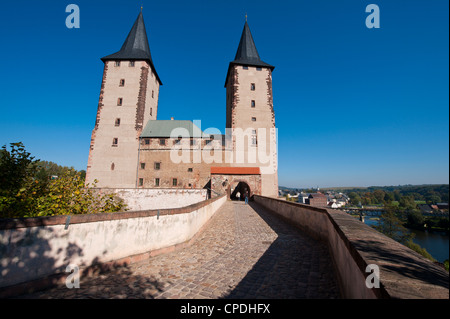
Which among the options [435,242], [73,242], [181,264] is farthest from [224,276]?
[435,242]

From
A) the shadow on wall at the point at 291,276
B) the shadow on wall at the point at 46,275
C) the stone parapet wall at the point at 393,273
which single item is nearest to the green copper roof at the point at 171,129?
the shadow on wall at the point at 291,276

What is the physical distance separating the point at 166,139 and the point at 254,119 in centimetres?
1343

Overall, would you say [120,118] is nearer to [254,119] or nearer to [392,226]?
[254,119]

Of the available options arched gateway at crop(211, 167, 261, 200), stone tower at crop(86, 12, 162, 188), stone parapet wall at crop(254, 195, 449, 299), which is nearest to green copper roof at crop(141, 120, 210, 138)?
stone tower at crop(86, 12, 162, 188)

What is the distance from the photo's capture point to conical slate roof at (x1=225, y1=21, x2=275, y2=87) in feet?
101

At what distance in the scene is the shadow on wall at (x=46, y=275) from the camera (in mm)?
3021

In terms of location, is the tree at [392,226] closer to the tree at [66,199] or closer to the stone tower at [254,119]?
the stone tower at [254,119]

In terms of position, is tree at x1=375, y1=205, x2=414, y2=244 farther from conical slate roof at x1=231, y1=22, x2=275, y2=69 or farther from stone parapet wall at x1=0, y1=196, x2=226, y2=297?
stone parapet wall at x1=0, y1=196, x2=226, y2=297

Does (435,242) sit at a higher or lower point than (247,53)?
lower

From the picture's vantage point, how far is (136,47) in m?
31.5

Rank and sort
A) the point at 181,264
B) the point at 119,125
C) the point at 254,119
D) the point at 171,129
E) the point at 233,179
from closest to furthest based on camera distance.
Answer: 1. the point at 181,264
2. the point at 233,179
3. the point at 119,125
4. the point at 254,119
5. the point at 171,129

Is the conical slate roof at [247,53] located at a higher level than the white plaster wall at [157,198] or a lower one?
higher

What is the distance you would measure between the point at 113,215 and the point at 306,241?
5600 millimetres
